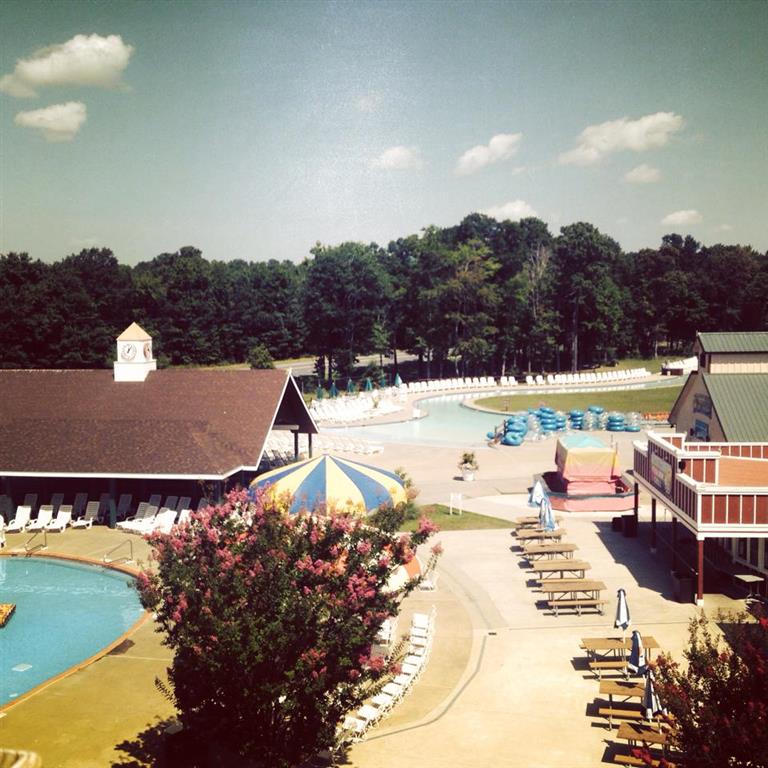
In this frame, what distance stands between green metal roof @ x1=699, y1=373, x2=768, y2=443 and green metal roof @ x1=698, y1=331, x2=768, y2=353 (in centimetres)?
80

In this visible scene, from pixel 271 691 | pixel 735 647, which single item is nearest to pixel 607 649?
pixel 735 647

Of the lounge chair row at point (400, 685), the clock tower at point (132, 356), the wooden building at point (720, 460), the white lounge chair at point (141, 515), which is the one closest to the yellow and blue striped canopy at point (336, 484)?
the lounge chair row at point (400, 685)

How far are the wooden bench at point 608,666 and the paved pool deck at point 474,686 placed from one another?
0.38 meters

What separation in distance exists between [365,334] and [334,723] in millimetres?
59765

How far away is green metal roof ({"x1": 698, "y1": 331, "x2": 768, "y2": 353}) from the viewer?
79.7 ft

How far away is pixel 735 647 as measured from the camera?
977 cm

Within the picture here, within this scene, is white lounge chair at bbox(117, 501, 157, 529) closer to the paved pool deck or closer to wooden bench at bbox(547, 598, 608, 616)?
the paved pool deck

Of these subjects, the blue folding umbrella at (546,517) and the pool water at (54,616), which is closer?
the pool water at (54,616)

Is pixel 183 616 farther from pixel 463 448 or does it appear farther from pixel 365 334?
pixel 365 334

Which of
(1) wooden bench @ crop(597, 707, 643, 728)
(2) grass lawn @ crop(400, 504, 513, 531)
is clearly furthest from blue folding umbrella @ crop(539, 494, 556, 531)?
(1) wooden bench @ crop(597, 707, 643, 728)

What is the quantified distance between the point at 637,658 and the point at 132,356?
22.9m

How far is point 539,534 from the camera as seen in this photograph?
23.9m

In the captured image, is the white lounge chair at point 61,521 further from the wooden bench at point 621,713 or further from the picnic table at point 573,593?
the wooden bench at point 621,713

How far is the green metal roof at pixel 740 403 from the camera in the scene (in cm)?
2298
